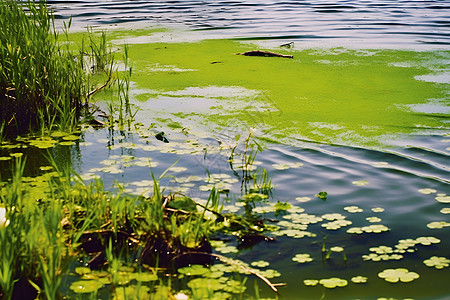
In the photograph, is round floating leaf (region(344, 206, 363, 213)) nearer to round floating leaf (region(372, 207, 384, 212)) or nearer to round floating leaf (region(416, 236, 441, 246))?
round floating leaf (region(372, 207, 384, 212))

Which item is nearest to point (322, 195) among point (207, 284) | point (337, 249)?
point (337, 249)

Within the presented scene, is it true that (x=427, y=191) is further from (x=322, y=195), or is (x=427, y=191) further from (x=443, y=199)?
(x=322, y=195)

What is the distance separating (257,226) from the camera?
225 centimetres

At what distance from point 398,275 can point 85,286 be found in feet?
3.35

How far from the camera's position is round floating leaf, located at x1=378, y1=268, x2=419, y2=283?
1.89 meters

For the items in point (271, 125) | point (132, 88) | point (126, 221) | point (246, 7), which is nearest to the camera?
point (126, 221)

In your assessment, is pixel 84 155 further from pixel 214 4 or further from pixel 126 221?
pixel 214 4

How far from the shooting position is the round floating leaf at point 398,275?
6.19ft

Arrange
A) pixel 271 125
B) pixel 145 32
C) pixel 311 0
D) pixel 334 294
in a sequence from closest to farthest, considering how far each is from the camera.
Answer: pixel 334 294
pixel 271 125
pixel 145 32
pixel 311 0

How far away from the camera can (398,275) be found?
191cm

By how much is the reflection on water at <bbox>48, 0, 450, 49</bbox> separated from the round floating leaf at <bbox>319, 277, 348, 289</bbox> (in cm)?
487

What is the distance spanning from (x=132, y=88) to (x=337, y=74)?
1.76 metres

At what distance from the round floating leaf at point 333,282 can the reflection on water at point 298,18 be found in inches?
192

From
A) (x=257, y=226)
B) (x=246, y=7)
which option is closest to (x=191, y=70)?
(x=257, y=226)
